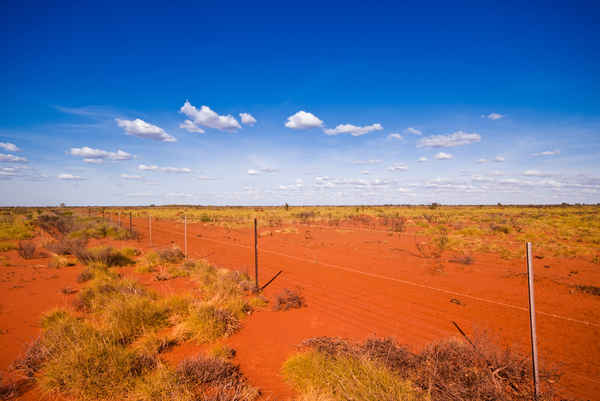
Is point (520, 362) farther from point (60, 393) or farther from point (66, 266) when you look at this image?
point (66, 266)

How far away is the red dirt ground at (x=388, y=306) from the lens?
4926 mm

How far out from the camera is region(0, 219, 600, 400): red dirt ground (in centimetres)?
493

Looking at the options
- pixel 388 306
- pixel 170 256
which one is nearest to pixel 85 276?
pixel 170 256

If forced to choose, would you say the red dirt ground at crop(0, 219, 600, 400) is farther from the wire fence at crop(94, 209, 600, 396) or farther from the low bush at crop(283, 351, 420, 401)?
the low bush at crop(283, 351, 420, 401)

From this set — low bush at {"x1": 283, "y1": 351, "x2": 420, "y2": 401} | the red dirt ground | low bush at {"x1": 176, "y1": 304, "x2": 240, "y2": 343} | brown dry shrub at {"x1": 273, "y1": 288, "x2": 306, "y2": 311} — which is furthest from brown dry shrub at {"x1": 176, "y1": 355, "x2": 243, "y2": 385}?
brown dry shrub at {"x1": 273, "y1": 288, "x2": 306, "y2": 311}

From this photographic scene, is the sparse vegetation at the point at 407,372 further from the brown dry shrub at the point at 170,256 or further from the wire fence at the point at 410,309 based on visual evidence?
the brown dry shrub at the point at 170,256

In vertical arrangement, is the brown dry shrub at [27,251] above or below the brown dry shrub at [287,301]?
above

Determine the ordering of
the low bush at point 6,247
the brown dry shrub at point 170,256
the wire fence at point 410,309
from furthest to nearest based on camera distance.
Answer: the low bush at point 6,247, the brown dry shrub at point 170,256, the wire fence at point 410,309

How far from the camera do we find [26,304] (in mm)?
7379

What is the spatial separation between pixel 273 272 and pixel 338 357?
7.37 metres

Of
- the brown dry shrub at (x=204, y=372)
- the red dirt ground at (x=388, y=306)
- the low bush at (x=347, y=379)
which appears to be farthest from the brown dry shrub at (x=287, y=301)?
the brown dry shrub at (x=204, y=372)

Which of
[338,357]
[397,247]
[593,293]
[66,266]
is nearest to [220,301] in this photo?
[338,357]

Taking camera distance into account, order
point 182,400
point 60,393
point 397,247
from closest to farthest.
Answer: point 182,400 < point 60,393 < point 397,247

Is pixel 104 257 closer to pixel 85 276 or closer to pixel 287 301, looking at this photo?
pixel 85 276
